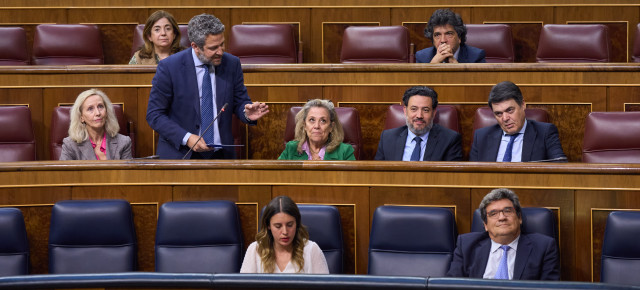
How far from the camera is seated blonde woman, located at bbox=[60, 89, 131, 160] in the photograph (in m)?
1.65

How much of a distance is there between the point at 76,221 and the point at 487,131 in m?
0.70

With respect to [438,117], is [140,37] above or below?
above

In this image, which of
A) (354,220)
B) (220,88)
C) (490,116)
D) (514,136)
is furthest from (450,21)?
(354,220)

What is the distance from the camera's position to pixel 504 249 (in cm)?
123

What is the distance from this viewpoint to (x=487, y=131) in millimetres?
1566

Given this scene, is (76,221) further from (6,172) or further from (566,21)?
(566,21)

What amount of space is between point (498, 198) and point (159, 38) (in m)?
0.92

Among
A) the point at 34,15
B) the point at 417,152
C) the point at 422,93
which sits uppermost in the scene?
the point at 34,15

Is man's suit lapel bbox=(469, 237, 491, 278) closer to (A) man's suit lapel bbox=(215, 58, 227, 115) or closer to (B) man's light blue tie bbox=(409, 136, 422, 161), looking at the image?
(B) man's light blue tie bbox=(409, 136, 422, 161)

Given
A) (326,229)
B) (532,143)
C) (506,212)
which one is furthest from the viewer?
(532,143)

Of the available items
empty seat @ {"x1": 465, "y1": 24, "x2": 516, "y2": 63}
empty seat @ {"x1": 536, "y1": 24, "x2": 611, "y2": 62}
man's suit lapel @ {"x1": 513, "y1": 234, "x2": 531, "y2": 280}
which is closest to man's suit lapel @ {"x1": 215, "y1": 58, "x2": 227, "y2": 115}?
man's suit lapel @ {"x1": 513, "y1": 234, "x2": 531, "y2": 280}

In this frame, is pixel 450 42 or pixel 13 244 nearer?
pixel 13 244

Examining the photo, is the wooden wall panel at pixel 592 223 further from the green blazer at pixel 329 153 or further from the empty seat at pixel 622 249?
the green blazer at pixel 329 153

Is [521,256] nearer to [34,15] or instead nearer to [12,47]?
[12,47]
